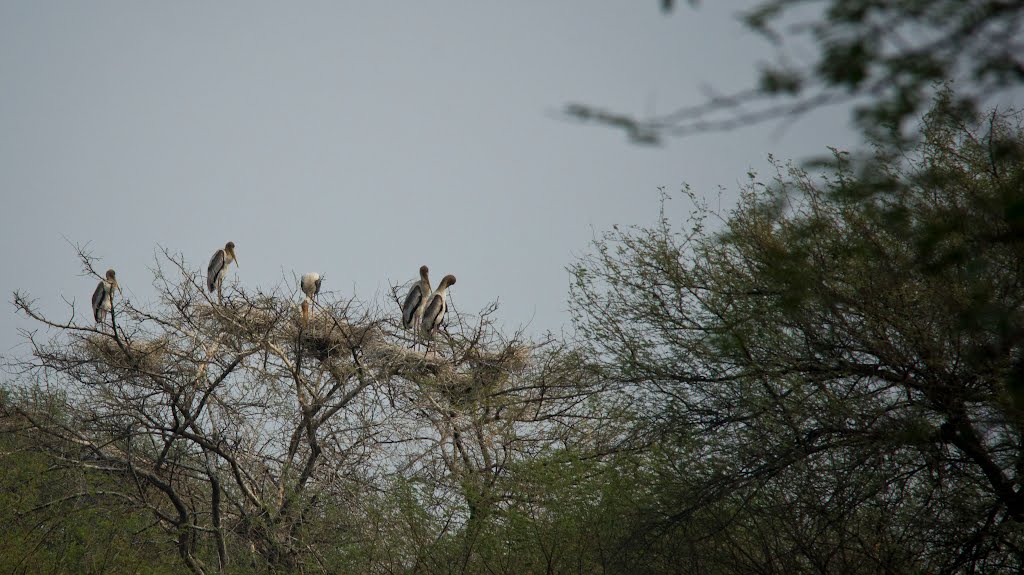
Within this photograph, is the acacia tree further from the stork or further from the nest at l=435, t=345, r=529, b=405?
the stork

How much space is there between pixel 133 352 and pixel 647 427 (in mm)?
7126

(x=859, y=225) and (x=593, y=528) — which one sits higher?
(x=859, y=225)

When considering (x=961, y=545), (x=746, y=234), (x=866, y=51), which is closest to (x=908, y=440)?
(x=961, y=545)

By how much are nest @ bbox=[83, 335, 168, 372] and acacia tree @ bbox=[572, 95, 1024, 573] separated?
5936 mm

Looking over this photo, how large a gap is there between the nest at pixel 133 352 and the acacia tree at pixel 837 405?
594 cm

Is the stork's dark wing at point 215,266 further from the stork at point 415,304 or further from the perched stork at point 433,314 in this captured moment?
the perched stork at point 433,314

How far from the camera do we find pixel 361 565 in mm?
8078

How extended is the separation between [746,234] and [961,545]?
251 centimetres

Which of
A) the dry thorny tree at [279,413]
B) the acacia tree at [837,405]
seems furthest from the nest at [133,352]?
the acacia tree at [837,405]

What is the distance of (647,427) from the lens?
7.63 meters

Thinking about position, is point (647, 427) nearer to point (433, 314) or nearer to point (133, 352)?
point (433, 314)

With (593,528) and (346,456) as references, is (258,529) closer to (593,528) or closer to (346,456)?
(346,456)

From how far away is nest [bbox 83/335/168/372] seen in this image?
1131 centimetres

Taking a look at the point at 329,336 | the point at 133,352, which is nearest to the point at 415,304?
the point at 329,336
